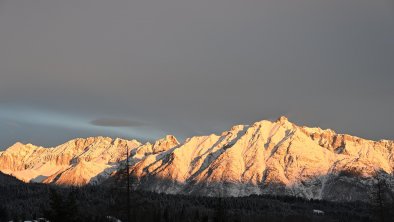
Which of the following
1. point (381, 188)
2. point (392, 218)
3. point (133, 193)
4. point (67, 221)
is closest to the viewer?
point (133, 193)

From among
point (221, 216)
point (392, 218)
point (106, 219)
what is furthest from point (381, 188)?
point (106, 219)

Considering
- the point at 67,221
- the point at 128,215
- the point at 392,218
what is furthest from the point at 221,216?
the point at 128,215

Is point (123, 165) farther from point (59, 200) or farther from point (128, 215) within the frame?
point (59, 200)

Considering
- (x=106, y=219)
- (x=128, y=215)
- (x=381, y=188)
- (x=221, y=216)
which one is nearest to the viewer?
(x=128, y=215)

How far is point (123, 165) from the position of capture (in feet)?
268

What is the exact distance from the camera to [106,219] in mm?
153500

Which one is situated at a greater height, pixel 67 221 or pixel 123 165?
pixel 123 165

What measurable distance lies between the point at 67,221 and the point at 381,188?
159ft

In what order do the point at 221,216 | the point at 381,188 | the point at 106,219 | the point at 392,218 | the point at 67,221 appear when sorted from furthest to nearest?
1. the point at 106,219
2. the point at 221,216
3. the point at 392,218
4. the point at 381,188
5. the point at 67,221

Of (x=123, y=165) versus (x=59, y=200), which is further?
(x=59, y=200)

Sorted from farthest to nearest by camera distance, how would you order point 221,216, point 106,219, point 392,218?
point 106,219
point 221,216
point 392,218

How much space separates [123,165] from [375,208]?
142 feet

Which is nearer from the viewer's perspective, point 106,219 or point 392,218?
point 392,218

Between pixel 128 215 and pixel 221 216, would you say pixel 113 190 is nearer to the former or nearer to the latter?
pixel 128 215
